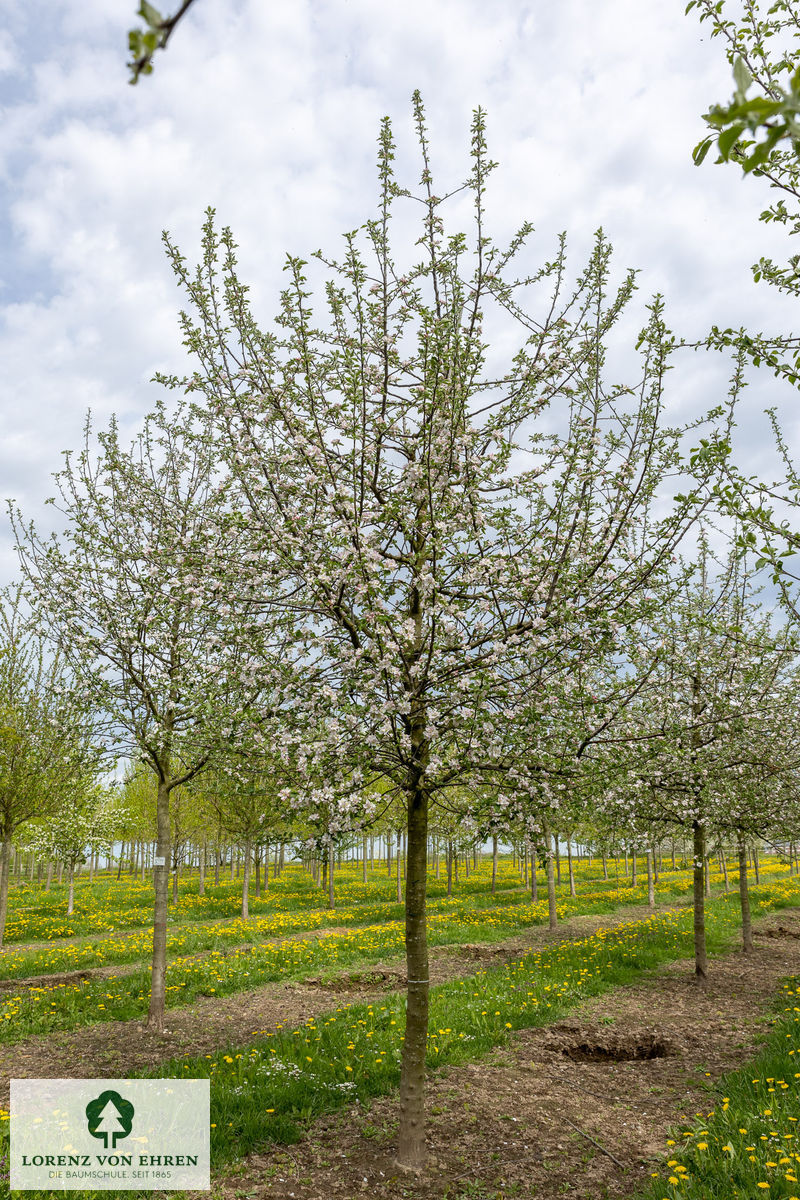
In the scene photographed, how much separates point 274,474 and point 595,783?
3880 millimetres

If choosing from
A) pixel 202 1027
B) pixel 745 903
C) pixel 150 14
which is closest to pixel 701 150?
pixel 150 14

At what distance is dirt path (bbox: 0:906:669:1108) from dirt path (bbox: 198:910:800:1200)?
115 inches

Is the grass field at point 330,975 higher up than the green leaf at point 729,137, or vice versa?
the green leaf at point 729,137

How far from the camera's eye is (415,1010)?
5.87 meters

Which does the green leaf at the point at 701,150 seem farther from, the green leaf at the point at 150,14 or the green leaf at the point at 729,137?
the green leaf at the point at 150,14

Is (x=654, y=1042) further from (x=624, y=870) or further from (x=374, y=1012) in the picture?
(x=624, y=870)

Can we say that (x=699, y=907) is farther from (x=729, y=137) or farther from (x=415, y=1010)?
(x=729, y=137)

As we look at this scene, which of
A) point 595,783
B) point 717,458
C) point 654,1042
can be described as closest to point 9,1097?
point 595,783

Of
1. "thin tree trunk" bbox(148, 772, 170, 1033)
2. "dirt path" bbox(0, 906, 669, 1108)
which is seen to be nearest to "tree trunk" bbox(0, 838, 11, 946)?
"dirt path" bbox(0, 906, 669, 1108)

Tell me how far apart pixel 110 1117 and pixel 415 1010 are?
9.81ft

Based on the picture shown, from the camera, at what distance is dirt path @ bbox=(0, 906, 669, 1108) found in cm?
809

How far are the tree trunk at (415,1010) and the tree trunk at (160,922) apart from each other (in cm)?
482

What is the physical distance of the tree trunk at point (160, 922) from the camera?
9.45 m

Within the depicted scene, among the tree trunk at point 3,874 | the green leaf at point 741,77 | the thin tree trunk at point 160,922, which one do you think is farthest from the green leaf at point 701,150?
the tree trunk at point 3,874
